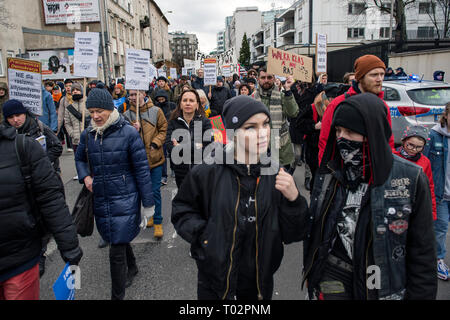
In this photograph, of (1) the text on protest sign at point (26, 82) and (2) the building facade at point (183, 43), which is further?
(2) the building facade at point (183, 43)

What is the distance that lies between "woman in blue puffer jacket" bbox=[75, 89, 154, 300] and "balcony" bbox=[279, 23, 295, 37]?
56655mm

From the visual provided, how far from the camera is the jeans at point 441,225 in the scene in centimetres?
362

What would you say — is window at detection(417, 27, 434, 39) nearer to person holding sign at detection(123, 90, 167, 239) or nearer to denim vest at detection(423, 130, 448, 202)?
denim vest at detection(423, 130, 448, 202)

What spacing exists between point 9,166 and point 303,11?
180 feet

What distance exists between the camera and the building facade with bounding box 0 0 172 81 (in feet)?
67.4

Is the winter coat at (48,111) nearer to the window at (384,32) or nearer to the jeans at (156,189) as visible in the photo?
the jeans at (156,189)

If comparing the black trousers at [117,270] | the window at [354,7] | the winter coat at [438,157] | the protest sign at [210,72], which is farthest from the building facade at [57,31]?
the window at [354,7]

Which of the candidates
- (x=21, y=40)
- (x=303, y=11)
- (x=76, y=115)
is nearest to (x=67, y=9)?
(x=21, y=40)

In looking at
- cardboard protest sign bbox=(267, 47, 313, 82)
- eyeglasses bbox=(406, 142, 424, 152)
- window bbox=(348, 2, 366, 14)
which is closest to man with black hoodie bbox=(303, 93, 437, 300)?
eyeglasses bbox=(406, 142, 424, 152)

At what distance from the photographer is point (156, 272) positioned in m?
A: 3.84

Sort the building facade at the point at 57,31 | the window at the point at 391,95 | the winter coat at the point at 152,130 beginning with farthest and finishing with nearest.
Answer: the building facade at the point at 57,31 → the window at the point at 391,95 → the winter coat at the point at 152,130

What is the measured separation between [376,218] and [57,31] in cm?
2960

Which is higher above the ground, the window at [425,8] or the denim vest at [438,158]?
the window at [425,8]

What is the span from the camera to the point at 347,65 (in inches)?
867
